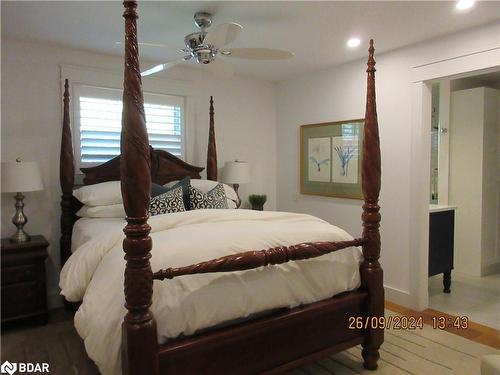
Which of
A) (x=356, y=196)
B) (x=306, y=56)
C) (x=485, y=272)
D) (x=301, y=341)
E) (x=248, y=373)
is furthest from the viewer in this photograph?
(x=485, y=272)

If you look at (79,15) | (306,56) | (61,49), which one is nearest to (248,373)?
(79,15)

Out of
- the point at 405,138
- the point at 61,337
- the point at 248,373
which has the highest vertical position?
the point at 405,138

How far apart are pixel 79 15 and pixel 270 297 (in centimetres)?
245

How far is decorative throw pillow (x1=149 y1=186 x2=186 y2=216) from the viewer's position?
2.90m

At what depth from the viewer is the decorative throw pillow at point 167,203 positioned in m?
2.90

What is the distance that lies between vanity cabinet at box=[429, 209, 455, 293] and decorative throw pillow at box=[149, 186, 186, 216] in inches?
96.5

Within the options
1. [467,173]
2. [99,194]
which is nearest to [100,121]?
[99,194]

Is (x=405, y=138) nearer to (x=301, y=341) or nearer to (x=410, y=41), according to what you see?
(x=410, y=41)

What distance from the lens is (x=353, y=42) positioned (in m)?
3.24

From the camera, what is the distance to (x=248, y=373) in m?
1.83

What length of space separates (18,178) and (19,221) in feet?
1.33

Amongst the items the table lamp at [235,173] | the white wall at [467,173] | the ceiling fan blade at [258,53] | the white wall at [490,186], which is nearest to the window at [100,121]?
the table lamp at [235,173]

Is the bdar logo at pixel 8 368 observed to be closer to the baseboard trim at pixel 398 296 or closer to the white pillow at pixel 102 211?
the white pillow at pixel 102 211

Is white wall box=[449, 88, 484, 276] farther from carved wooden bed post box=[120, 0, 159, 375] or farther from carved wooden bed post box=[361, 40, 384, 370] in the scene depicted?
carved wooden bed post box=[120, 0, 159, 375]
